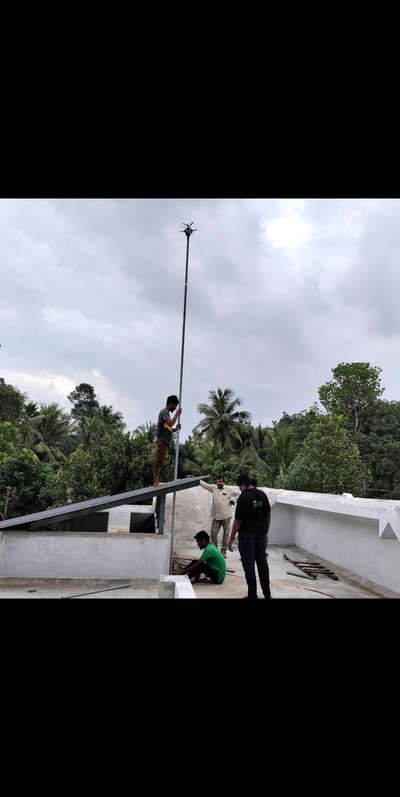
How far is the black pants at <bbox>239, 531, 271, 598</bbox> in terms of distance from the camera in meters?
4.08

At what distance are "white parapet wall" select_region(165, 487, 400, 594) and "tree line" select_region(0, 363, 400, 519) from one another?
17.6ft

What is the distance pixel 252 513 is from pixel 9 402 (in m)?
22.5

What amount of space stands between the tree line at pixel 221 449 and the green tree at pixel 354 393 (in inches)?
2.7

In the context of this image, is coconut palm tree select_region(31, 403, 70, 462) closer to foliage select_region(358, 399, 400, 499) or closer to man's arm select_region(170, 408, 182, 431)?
foliage select_region(358, 399, 400, 499)

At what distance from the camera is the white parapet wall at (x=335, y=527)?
5.97m

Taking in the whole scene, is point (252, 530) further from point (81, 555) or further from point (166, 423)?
point (81, 555)

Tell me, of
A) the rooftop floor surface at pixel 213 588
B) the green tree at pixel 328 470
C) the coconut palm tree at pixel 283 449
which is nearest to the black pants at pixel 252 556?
the rooftop floor surface at pixel 213 588

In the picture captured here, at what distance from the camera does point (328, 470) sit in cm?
1566
